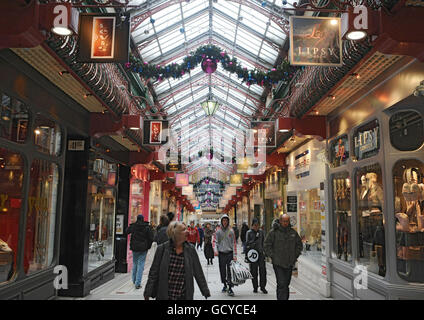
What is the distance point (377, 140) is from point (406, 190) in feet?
3.06

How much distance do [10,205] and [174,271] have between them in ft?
11.1

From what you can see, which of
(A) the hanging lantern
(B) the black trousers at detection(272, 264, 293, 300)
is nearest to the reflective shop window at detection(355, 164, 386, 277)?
(B) the black trousers at detection(272, 264, 293, 300)

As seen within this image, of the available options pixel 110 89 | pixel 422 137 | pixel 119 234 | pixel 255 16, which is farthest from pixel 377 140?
pixel 119 234

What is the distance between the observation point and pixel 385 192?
18.4ft

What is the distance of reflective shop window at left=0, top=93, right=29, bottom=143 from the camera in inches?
202

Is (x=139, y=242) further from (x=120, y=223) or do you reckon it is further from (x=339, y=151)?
(x=339, y=151)

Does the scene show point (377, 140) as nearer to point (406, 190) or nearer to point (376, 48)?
point (406, 190)

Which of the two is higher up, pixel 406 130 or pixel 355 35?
pixel 355 35

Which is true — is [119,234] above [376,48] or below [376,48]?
below

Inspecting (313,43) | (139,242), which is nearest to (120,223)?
(139,242)

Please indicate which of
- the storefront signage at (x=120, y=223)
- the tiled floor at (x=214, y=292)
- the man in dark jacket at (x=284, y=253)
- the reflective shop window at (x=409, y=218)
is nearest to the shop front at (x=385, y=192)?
the reflective shop window at (x=409, y=218)

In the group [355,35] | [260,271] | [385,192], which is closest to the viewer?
[355,35]

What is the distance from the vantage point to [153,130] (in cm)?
954

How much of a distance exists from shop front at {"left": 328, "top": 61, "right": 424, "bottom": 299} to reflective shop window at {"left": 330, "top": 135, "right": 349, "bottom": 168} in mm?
57
